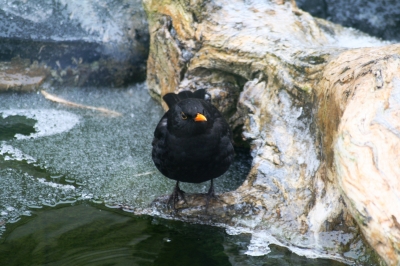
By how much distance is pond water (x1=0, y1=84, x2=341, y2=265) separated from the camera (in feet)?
11.3

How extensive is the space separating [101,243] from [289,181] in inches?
55.2

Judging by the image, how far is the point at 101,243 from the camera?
354cm

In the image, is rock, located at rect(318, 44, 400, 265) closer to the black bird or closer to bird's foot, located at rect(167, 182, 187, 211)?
the black bird

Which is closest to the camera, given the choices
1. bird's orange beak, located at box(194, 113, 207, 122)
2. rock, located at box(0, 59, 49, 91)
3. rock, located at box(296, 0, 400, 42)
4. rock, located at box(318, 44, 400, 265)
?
rock, located at box(318, 44, 400, 265)

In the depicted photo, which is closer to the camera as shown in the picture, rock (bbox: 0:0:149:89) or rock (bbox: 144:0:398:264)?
rock (bbox: 144:0:398:264)

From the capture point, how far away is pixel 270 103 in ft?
14.3

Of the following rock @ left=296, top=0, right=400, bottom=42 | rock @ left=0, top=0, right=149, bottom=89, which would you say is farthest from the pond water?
rock @ left=296, top=0, right=400, bottom=42

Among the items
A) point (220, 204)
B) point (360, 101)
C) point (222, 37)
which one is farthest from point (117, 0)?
point (360, 101)

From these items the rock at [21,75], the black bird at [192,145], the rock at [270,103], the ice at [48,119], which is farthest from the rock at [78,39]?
the black bird at [192,145]

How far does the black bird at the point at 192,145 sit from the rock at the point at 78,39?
238cm

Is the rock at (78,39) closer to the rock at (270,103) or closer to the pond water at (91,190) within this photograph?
the pond water at (91,190)

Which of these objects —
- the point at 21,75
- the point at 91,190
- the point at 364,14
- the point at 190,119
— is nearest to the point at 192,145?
the point at 190,119

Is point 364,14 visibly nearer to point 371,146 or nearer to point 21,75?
point 21,75

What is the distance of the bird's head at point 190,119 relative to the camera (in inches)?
147
